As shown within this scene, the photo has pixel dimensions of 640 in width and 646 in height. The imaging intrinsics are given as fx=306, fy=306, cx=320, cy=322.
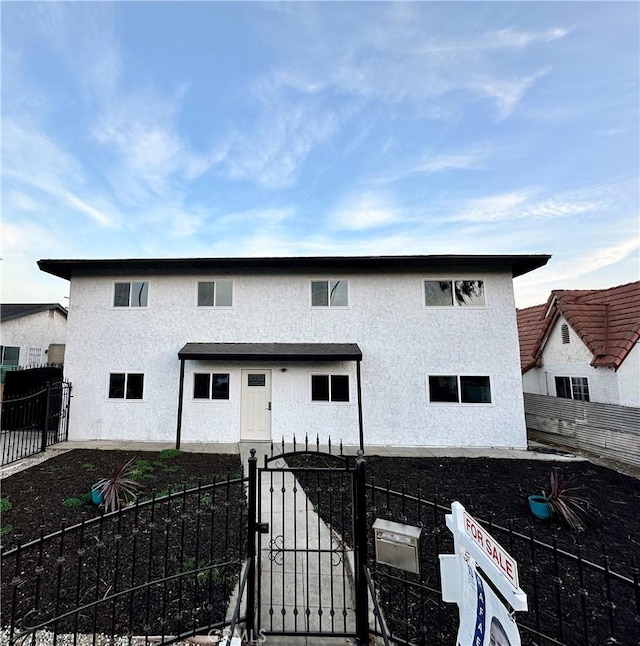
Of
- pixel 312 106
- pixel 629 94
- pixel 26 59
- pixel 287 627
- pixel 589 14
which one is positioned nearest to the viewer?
pixel 287 627

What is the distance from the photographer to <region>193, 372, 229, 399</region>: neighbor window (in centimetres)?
1034

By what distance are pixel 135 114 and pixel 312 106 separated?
5755 millimetres

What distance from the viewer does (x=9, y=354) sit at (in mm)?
18422

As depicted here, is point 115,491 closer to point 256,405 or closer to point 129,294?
point 256,405

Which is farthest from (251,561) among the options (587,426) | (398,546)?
(587,426)

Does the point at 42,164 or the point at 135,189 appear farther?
the point at 135,189

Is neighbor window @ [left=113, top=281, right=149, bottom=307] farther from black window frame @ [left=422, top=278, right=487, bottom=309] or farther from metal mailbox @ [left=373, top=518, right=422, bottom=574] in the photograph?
metal mailbox @ [left=373, top=518, right=422, bottom=574]

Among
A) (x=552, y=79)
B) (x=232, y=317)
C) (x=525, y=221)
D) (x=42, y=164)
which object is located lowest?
(x=232, y=317)

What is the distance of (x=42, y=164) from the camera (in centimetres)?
973

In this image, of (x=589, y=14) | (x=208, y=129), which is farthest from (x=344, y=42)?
(x=589, y=14)

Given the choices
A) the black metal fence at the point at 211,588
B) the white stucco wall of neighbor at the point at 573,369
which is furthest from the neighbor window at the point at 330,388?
the white stucco wall of neighbor at the point at 573,369

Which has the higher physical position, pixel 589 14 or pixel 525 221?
pixel 589 14

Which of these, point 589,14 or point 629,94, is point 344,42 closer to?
point 589,14

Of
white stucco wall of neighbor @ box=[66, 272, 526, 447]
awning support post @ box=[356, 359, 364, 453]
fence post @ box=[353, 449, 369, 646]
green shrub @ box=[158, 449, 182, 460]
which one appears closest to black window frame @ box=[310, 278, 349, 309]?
white stucco wall of neighbor @ box=[66, 272, 526, 447]
